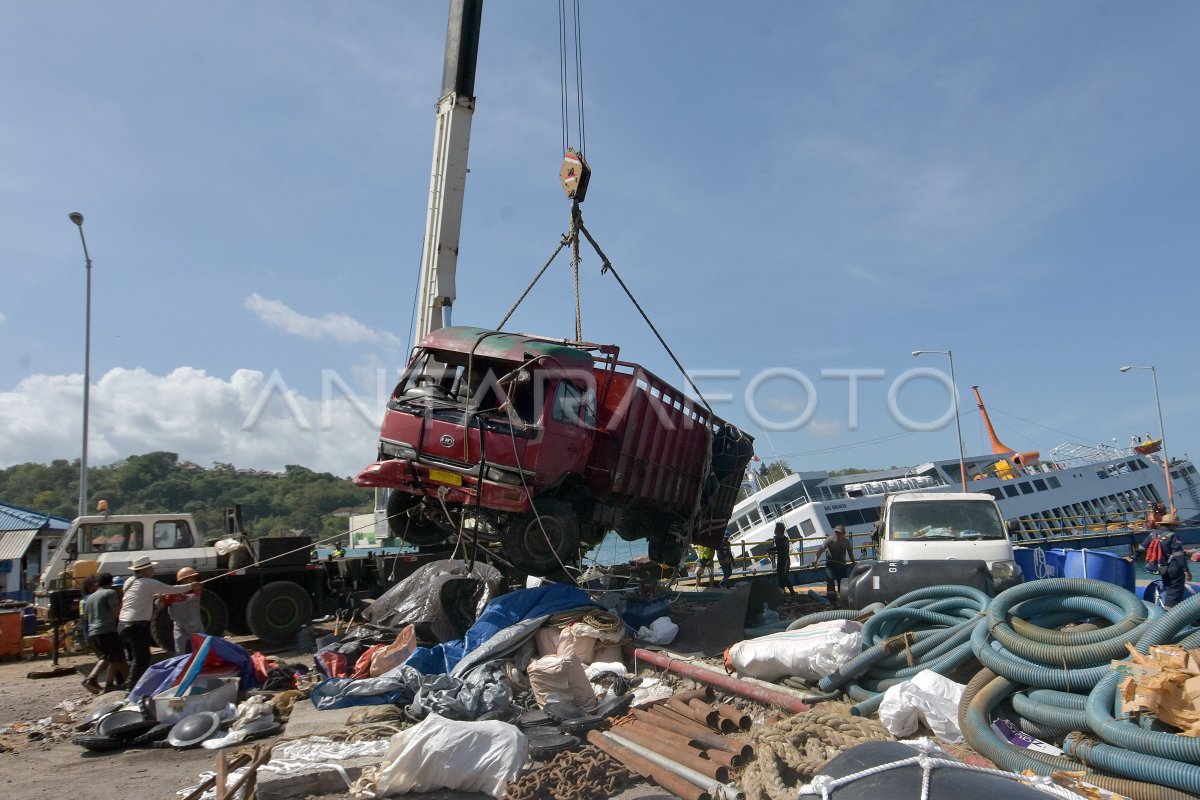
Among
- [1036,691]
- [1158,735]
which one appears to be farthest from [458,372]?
[1158,735]

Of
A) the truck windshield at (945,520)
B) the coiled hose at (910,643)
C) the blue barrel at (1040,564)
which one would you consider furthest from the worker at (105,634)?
the blue barrel at (1040,564)

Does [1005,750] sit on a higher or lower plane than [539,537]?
lower

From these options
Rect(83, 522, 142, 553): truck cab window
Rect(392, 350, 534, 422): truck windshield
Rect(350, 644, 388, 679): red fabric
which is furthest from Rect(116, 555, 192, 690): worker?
Rect(83, 522, 142, 553): truck cab window

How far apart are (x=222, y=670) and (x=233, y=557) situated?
11.7 feet

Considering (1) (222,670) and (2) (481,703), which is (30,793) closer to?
(1) (222,670)

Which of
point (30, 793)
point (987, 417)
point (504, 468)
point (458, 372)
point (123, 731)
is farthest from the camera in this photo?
point (987, 417)

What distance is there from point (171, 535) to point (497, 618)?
24.5ft

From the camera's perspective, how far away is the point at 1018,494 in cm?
3634

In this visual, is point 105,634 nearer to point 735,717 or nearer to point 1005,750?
point 735,717

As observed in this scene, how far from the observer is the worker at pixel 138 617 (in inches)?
316

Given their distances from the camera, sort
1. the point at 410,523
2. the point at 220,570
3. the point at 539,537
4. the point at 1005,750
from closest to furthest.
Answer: the point at 1005,750 → the point at 539,537 → the point at 220,570 → the point at 410,523

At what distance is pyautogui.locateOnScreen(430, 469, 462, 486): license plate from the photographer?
9.30 m

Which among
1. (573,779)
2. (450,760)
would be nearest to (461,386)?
(450,760)

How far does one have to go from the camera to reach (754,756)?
469 centimetres
